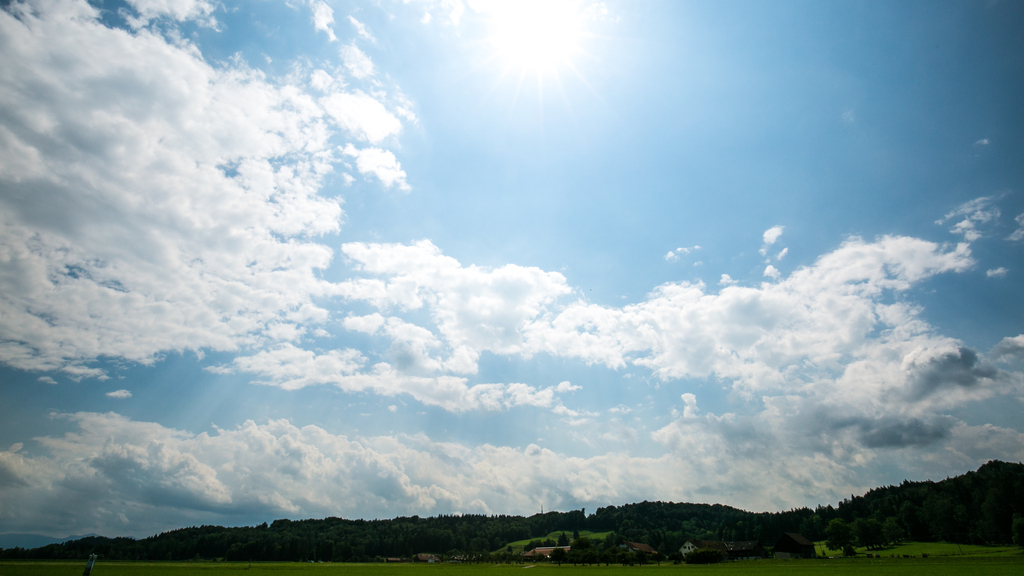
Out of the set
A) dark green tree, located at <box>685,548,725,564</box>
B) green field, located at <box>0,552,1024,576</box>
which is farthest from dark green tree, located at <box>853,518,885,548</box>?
green field, located at <box>0,552,1024,576</box>

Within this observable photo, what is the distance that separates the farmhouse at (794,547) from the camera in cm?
11700

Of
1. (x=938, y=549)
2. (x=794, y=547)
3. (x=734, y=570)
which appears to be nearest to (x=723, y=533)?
(x=794, y=547)

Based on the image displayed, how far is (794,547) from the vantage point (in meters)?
119

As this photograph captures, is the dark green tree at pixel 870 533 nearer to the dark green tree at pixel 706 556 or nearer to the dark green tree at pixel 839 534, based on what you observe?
the dark green tree at pixel 839 534

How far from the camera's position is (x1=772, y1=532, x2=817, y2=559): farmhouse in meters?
117

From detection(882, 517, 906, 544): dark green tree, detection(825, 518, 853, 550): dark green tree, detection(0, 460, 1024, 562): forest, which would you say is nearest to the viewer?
detection(0, 460, 1024, 562): forest

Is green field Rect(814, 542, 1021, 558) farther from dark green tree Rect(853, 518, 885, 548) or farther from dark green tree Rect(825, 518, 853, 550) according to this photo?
dark green tree Rect(825, 518, 853, 550)

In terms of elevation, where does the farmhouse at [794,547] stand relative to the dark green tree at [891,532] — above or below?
below

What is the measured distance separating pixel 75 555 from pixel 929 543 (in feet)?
785

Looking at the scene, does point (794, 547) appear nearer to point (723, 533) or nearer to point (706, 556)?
point (706, 556)

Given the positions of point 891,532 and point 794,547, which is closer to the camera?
point 891,532

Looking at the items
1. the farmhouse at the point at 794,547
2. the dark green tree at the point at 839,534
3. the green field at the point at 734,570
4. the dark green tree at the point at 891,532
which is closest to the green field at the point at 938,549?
the dark green tree at the point at 891,532

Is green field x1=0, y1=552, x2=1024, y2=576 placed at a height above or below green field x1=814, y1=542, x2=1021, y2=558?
above

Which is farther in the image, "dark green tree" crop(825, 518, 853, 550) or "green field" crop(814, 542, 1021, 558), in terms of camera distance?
"dark green tree" crop(825, 518, 853, 550)
